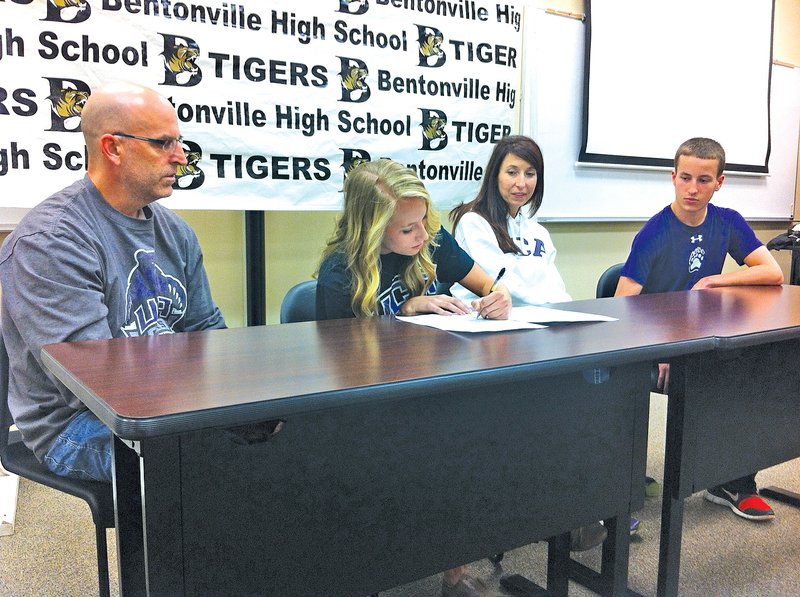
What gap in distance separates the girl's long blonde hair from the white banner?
788 mm

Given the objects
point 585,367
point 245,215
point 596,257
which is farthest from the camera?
point 596,257

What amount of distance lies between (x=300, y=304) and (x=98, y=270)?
58cm

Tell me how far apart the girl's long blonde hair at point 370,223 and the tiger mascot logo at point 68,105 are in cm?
96

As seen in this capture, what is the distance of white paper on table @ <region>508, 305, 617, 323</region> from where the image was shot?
1.51 metres

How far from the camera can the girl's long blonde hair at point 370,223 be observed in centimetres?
168

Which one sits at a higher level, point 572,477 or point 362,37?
point 362,37

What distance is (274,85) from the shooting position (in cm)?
244

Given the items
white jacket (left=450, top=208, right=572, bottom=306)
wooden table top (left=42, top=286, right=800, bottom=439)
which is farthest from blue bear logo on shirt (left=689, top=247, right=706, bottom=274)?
wooden table top (left=42, top=286, right=800, bottom=439)

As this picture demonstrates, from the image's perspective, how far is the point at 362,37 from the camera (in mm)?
2602

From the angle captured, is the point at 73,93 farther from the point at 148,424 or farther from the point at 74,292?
the point at 148,424

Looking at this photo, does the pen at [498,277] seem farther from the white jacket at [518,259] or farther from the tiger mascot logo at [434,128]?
the tiger mascot logo at [434,128]

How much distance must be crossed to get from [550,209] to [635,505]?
2119mm

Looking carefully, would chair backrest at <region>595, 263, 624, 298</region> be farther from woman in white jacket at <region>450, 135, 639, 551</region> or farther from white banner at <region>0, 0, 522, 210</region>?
white banner at <region>0, 0, 522, 210</region>

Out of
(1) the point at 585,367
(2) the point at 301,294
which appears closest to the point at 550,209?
(2) the point at 301,294
